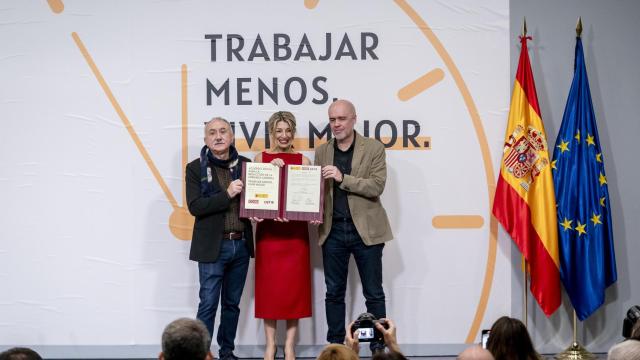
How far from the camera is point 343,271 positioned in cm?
527

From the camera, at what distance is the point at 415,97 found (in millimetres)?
5664

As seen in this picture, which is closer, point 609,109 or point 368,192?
point 368,192

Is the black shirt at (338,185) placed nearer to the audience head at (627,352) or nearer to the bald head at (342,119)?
the bald head at (342,119)

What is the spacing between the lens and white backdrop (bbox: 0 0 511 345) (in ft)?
18.6

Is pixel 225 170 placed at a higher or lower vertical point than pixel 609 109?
lower

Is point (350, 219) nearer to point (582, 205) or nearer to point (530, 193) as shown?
point (530, 193)

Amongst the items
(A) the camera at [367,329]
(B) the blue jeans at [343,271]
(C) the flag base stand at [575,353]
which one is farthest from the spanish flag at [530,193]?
(A) the camera at [367,329]

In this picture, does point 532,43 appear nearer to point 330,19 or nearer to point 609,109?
point 609,109

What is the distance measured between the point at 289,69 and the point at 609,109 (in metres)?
2.30

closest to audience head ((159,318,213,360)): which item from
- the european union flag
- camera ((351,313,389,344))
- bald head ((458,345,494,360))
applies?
camera ((351,313,389,344))

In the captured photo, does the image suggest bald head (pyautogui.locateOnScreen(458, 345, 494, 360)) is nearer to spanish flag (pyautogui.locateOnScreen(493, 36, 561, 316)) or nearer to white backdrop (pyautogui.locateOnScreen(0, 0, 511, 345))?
spanish flag (pyautogui.locateOnScreen(493, 36, 561, 316))

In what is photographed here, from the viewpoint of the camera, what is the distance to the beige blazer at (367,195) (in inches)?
201

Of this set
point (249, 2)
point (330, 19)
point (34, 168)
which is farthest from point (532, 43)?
point (34, 168)

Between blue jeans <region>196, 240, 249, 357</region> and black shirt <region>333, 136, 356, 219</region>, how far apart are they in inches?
25.9
